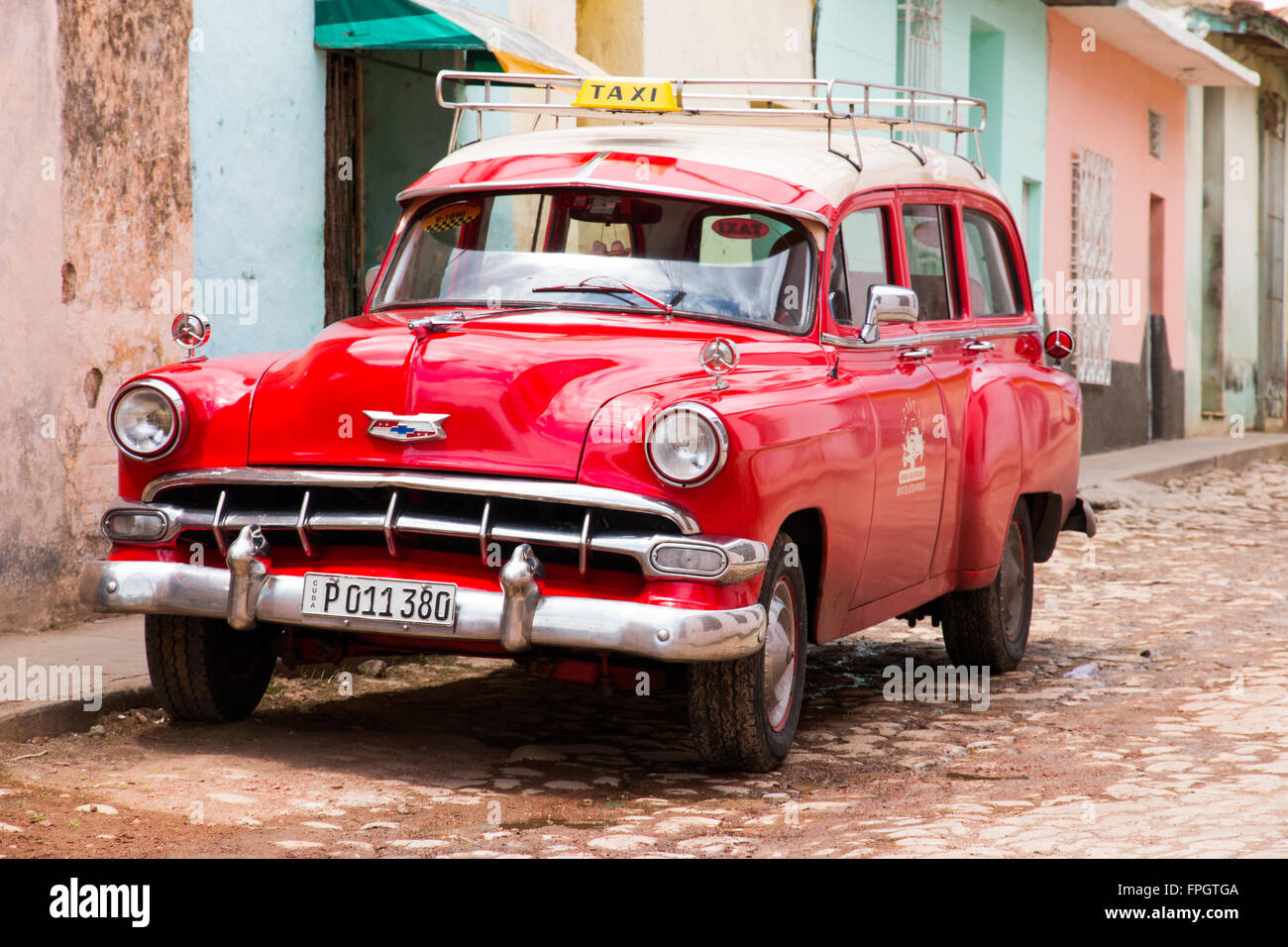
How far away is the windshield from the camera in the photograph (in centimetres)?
559

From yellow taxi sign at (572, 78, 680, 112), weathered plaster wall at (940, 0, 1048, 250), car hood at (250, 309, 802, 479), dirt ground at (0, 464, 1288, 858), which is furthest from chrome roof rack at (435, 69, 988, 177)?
weathered plaster wall at (940, 0, 1048, 250)

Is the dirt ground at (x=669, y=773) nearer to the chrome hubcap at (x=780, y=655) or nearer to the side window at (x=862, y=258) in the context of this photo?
the chrome hubcap at (x=780, y=655)

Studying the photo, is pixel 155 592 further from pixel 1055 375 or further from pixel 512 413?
pixel 1055 375

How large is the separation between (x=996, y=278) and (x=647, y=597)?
11.2 feet

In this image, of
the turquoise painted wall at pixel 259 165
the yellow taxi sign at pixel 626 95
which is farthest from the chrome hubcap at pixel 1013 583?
the turquoise painted wall at pixel 259 165

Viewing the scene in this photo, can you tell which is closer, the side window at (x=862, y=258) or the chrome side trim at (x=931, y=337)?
the chrome side trim at (x=931, y=337)

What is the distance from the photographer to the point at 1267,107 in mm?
27969

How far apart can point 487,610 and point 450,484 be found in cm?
37

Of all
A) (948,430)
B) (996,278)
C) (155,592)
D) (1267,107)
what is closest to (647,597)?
(155,592)

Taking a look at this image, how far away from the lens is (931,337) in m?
6.44

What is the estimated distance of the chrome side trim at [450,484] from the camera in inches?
181

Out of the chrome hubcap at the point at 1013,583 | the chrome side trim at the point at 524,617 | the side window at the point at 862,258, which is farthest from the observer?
the chrome hubcap at the point at 1013,583

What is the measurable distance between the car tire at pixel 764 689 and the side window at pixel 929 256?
1.74 m

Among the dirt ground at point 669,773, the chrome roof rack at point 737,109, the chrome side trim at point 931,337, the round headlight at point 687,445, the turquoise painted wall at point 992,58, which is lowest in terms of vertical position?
the dirt ground at point 669,773
